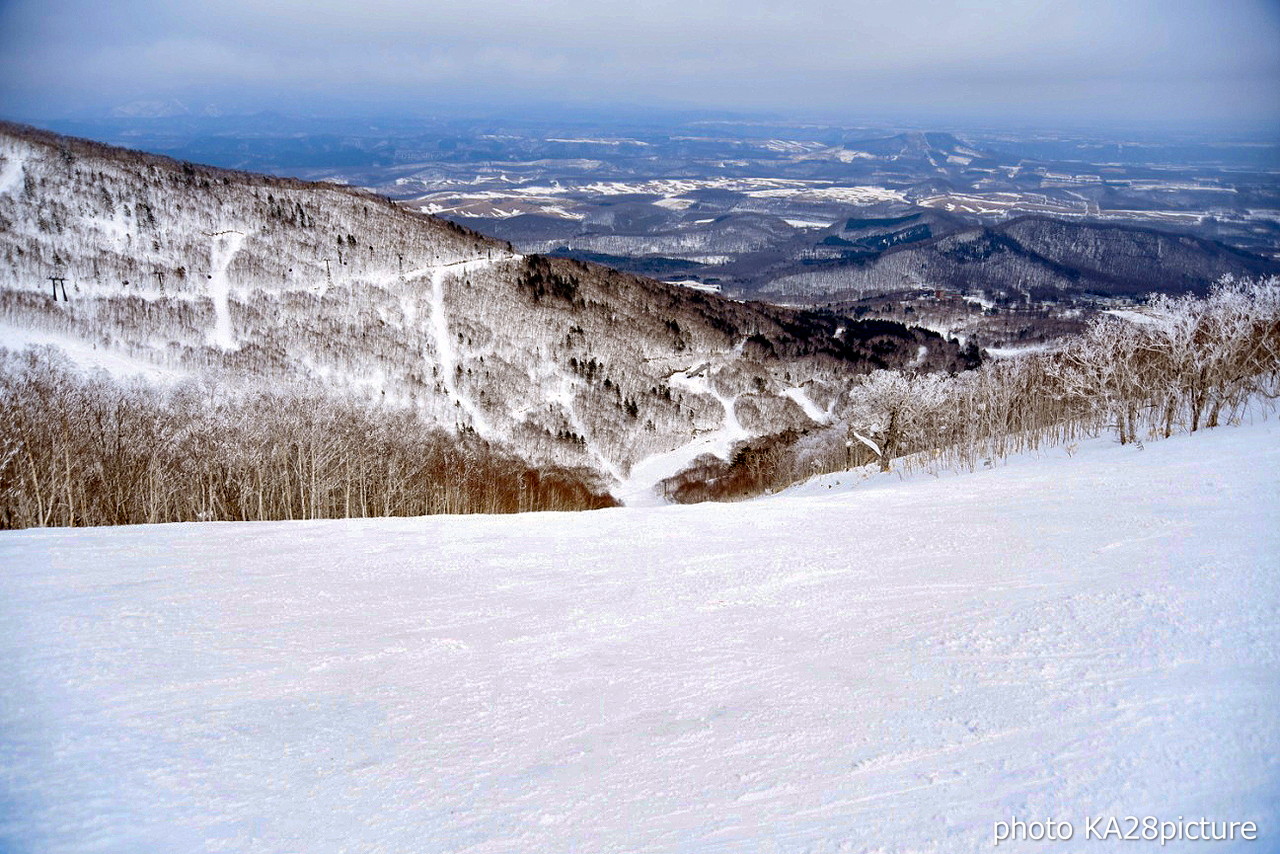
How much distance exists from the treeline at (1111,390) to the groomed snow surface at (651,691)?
12998 millimetres

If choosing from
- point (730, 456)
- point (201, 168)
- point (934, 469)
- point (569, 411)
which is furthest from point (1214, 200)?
point (201, 168)

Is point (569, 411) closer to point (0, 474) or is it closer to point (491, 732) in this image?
point (0, 474)

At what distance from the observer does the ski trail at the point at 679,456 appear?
82.1 meters

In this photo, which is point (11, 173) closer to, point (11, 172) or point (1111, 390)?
point (11, 172)

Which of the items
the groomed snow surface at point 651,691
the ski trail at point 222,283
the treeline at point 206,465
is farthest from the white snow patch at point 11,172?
the groomed snow surface at point 651,691

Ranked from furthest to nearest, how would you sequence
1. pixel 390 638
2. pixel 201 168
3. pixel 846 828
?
1. pixel 201 168
2. pixel 390 638
3. pixel 846 828

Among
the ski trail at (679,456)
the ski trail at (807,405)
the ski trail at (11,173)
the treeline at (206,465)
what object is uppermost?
the ski trail at (11,173)

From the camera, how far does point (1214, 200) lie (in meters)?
169

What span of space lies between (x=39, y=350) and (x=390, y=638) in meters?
75.3

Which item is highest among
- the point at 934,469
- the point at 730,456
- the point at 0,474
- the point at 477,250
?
the point at 477,250

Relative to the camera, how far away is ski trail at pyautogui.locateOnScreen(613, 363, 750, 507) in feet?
269

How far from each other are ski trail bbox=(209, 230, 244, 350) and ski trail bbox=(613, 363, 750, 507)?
160ft

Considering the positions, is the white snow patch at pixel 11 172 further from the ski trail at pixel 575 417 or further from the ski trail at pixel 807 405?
the ski trail at pixel 807 405

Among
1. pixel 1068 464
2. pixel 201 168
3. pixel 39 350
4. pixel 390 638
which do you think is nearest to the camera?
pixel 390 638
